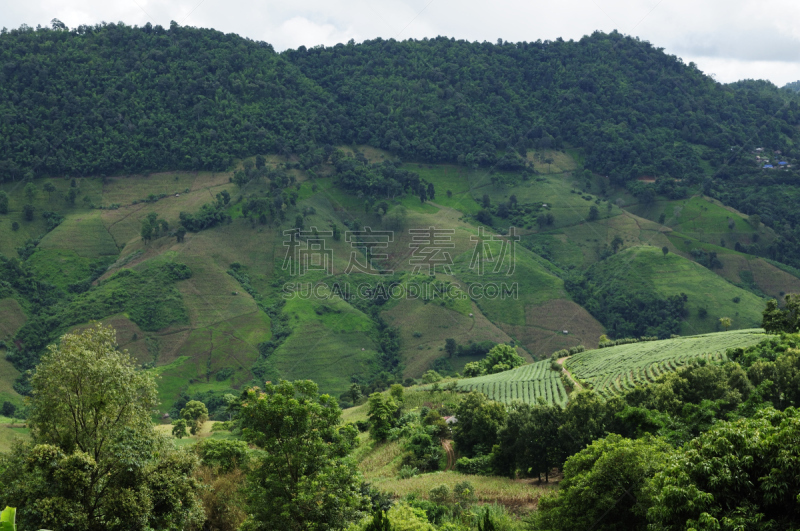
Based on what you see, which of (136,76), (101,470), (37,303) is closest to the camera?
(101,470)

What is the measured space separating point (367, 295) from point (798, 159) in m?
104

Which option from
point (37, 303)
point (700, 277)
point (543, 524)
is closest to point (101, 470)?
point (543, 524)

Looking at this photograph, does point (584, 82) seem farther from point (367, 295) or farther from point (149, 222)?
point (149, 222)

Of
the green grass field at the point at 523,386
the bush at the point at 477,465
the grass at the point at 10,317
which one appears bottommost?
the grass at the point at 10,317

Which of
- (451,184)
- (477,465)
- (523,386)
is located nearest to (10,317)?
(523,386)

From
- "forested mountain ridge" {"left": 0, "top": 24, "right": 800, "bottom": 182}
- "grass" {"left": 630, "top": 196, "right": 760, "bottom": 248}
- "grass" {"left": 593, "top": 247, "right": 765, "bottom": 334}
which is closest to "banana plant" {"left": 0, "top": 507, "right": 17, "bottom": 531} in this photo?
"grass" {"left": 593, "top": 247, "right": 765, "bottom": 334}

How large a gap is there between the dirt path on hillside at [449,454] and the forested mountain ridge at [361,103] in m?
96.1

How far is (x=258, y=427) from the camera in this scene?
20016 millimetres

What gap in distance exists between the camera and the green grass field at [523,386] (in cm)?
4841

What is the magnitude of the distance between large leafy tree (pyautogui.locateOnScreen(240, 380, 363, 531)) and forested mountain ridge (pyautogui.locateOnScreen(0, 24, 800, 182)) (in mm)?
109292

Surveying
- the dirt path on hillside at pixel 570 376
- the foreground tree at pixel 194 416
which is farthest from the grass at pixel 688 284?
the foreground tree at pixel 194 416

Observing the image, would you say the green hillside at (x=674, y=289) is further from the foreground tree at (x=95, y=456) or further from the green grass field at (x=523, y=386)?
the foreground tree at (x=95, y=456)

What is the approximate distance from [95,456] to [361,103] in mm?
148261

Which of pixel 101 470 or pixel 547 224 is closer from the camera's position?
pixel 101 470
